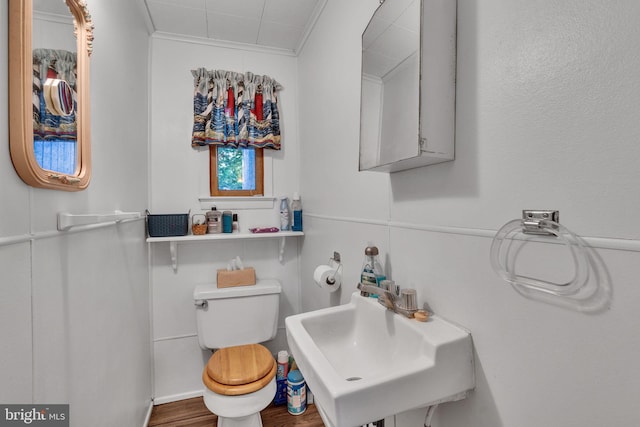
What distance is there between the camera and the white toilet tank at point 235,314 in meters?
1.74

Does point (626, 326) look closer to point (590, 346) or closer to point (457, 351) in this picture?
point (590, 346)

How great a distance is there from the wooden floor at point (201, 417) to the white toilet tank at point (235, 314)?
0.40 meters

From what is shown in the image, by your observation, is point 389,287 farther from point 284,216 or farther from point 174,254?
point 174,254

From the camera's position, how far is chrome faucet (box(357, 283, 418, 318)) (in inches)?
32.9

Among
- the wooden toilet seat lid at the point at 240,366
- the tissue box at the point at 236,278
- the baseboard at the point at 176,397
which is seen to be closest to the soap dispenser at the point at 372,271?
the wooden toilet seat lid at the point at 240,366

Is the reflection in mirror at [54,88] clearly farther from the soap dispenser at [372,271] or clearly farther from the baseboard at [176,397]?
the baseboard at [176,397]

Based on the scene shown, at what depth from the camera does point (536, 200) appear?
56 cm

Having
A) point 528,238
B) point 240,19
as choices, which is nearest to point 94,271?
point 528,238

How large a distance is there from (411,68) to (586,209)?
518 millimetres

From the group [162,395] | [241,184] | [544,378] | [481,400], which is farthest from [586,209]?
[162,395]

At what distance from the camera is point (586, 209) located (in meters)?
0.48

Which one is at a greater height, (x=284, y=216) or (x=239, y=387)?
(x=284, y=216)

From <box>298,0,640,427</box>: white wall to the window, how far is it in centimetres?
132

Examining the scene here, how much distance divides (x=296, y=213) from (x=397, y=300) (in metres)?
1.23
